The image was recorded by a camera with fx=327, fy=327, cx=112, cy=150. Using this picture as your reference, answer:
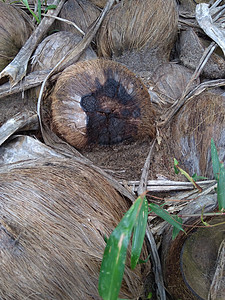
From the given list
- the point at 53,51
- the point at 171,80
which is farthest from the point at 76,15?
the point at 171,80

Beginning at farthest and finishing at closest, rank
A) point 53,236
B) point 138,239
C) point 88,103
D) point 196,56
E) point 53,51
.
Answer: point 196,56, point 53,51, point 88,103, point 53,236, point 138,239

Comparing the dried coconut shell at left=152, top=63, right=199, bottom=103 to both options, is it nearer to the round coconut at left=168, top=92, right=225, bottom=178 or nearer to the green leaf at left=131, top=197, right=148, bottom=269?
the round coconut at left=168, top=92, right=225, bottom=178

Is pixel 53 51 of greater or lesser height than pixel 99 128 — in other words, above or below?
above

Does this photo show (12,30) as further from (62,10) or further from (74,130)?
(74,130)

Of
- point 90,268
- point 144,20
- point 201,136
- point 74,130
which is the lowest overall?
point 90,268

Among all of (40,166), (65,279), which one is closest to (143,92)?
(40,166)

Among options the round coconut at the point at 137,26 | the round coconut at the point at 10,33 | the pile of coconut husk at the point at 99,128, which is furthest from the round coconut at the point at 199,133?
the round coconut at the point at 10,33

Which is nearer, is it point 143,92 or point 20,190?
point 20,190

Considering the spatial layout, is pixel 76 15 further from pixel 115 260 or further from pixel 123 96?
pixel 115 260
